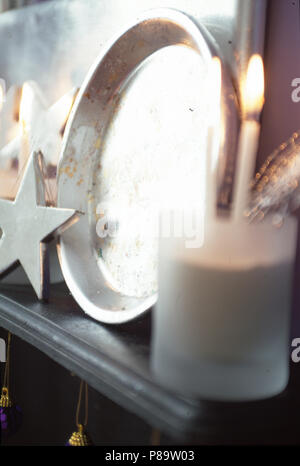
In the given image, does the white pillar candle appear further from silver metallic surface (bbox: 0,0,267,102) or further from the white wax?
silver metallic surface (bbox: 0,0,267,102)

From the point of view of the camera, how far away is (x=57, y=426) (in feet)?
3.38

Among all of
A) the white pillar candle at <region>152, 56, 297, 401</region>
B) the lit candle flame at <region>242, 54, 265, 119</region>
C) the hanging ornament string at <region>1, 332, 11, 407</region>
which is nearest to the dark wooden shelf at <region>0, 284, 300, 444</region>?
the white pillar candle at <region>152, 56, 297, 401</region>

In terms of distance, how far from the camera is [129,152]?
0.79 meters

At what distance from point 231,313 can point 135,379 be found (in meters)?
0.14

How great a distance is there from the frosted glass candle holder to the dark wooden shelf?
0.02 meters

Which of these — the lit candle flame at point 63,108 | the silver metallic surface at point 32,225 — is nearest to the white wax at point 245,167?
the silver metallic surface at point 32,225

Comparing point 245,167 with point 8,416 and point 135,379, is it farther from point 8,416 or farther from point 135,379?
point 8,416

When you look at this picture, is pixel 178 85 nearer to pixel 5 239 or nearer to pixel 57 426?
pixel 5 239

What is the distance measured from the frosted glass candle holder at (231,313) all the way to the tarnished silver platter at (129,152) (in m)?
0.13

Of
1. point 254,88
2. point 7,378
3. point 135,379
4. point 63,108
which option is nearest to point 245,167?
point 254,88

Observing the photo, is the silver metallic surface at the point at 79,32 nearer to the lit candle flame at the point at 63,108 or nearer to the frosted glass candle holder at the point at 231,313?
the lit candle flame at the point at 63,108
